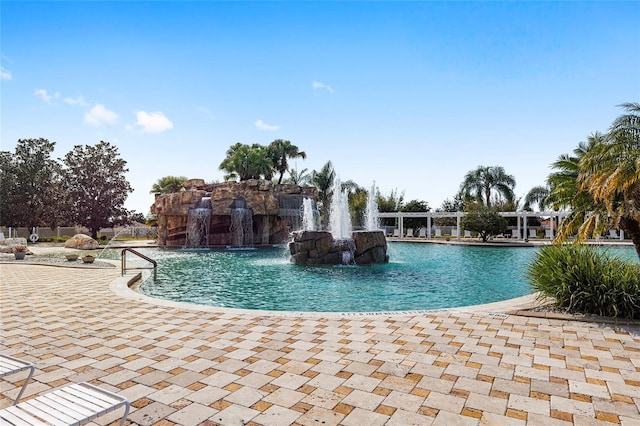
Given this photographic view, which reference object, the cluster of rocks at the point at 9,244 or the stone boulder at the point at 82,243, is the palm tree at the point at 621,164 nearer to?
the cluster of rocks at the point at 9,244

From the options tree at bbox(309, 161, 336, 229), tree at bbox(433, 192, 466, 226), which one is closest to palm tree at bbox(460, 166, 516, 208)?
tree at bbox(433, 192, 466, 226)

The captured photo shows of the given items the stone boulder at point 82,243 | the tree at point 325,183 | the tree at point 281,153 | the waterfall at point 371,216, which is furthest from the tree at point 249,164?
the stone boulder at point 82,243

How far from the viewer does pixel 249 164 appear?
40031 mm

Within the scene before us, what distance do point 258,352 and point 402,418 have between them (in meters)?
2.03

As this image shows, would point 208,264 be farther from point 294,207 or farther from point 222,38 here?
point 294,207

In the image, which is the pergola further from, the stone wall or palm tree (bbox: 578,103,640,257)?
palm tree (bbox: 578,103,640,257)

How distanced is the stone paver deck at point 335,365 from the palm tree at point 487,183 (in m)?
36.0

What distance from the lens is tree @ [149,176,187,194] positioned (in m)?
42.2

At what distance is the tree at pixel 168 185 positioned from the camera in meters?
42.2

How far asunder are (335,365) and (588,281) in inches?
191

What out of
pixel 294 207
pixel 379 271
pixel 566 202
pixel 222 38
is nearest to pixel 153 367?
pixel 222 38

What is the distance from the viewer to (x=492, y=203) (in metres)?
39.4

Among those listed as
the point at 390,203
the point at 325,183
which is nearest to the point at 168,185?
the point at 325,183

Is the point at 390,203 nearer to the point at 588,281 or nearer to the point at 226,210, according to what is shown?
the point at 226,210
